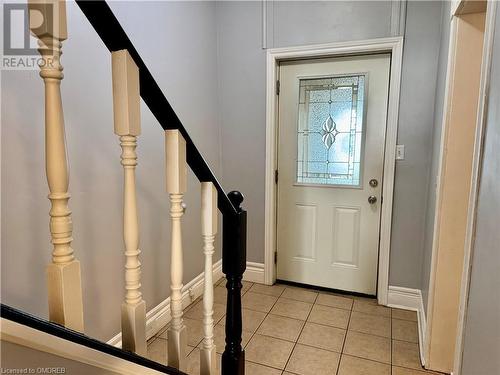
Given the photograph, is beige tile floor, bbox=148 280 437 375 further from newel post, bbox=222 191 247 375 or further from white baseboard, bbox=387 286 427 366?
newel post, bbox=222 191 247 375

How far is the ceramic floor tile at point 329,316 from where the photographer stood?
2.31 meters

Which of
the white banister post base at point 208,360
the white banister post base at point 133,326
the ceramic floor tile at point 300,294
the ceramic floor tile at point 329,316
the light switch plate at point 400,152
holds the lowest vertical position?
the ceramic floor tile at point 329,316

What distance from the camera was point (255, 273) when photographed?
118 inches

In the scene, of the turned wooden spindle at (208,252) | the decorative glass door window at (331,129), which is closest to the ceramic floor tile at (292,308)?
the decorative glass door window at (331,129)

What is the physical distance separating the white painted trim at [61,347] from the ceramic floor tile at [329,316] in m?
1.79

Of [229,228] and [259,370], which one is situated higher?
[229,228]

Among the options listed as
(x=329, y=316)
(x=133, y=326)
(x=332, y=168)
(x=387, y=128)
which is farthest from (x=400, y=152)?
(x=133, y=326)

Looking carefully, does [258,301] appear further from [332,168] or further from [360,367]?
[332,168]

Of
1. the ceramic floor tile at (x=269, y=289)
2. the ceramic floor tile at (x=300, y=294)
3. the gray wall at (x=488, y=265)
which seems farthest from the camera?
the ceramic floor tile at (x=269, y=289)

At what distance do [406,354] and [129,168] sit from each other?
2.07m

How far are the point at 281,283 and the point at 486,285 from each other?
7.28 ft

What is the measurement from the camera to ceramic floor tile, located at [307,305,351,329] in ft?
7.59

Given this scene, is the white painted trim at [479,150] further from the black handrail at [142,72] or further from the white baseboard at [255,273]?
the white baseboard at [255,273]

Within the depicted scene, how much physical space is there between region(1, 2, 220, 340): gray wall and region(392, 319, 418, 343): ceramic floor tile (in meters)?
1.60
